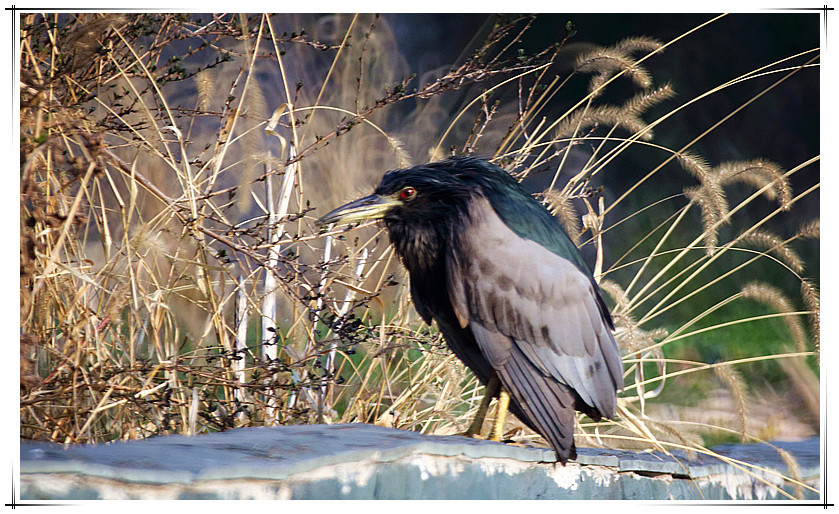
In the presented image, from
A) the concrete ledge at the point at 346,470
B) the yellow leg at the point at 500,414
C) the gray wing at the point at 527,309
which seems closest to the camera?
the concrete ledge at the point at 346,470

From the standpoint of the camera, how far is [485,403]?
7.14 feet

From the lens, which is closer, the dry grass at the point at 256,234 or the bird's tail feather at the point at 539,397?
the bird's tail feather at the point at 539,397

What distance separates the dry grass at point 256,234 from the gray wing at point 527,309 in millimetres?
418

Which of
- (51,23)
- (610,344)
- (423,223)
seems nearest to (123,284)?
(51,23)

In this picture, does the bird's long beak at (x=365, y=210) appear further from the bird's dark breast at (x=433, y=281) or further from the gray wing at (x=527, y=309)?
the gray wing at (x=527, y=309)

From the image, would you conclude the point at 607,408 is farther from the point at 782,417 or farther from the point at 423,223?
the point at 782,417

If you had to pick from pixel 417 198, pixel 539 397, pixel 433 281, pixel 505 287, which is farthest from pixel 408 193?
pixel 539 397

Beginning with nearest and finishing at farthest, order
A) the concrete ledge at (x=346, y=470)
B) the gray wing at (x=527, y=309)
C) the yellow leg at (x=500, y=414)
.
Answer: the concrete ledge at (x=346, y=470) < the gray wing at (x=527, y=309) < the yellow leg at (x=500, y=414)

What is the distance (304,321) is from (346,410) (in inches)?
14.1

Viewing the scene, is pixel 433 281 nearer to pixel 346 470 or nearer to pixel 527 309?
pixel 527 309

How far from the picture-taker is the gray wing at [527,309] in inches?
76.8

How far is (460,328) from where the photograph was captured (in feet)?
6.81

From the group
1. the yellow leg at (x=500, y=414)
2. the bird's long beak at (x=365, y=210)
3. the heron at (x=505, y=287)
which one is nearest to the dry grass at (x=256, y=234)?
the bird's long beak at (x=365, y=210)

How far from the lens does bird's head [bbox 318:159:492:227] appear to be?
2.01m
